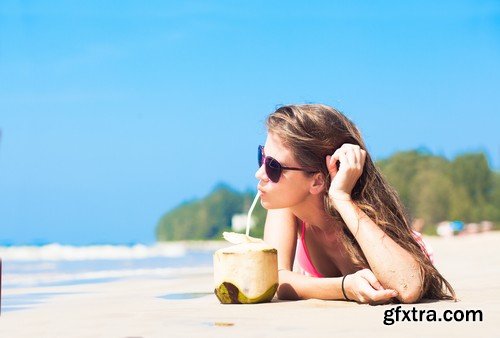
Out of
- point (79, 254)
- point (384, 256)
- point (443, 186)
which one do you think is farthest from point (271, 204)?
point (443, 186)

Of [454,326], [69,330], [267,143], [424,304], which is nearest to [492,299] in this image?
[424,304]

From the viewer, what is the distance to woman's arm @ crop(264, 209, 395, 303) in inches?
170

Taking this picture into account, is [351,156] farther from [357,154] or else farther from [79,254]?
[79,254]

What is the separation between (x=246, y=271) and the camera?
4.36 m

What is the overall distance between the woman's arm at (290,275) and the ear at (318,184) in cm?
35

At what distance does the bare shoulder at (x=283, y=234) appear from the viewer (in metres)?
4.66

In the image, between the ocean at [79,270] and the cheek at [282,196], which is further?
the ocean at [79,270]

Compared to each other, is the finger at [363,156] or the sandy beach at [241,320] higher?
the finger at [363,156]

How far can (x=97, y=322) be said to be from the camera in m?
3.92

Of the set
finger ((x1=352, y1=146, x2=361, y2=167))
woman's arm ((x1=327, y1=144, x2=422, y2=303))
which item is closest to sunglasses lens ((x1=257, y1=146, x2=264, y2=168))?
woman's arm ((x1=327, y1=144, x2=422, y2=303))

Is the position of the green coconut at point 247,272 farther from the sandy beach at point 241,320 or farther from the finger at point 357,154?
the finger at point 357,154

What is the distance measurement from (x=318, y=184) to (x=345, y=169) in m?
0.24

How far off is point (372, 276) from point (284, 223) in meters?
0.78

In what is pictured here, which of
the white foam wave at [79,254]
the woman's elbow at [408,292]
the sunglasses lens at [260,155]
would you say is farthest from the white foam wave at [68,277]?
the white foam wave at [79,254]
